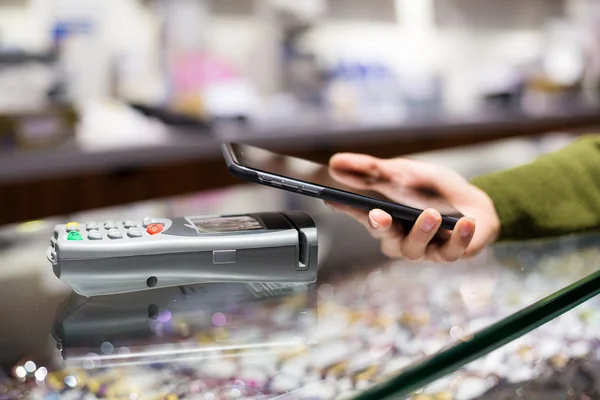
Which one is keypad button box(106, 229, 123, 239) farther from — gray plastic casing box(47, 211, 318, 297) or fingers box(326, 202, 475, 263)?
fingers box(326, 202, 475, 263)

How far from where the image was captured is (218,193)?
2.56ft

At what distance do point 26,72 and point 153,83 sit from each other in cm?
38

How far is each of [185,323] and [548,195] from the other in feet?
1.19

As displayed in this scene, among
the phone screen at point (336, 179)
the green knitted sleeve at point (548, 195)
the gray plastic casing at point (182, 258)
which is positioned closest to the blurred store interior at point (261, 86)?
the green knitted sleeve at point (548, 195)

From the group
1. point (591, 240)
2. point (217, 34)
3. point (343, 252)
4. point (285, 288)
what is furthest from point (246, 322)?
point (217, 34)

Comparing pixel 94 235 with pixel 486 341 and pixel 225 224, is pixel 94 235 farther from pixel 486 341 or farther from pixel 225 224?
pixel 486 341

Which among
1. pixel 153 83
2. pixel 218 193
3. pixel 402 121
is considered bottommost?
pixel 402 121

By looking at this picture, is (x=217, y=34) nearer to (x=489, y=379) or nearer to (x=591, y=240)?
(x=591, y=240)

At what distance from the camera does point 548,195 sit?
599mm

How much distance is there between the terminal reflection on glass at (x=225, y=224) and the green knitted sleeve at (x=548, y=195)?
22cm

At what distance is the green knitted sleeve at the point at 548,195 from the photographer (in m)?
0.57

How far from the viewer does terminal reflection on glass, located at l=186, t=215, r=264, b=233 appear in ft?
1.45

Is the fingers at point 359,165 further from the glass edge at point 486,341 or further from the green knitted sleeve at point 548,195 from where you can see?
the glass edge at point 486,341

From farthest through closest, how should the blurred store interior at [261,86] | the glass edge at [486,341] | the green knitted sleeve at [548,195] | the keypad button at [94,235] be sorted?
the blurred store interior at [261,86] < the green knitted sleeve at [548,195] < the keypad button at [94,235] < the glass edge at [486,341]
